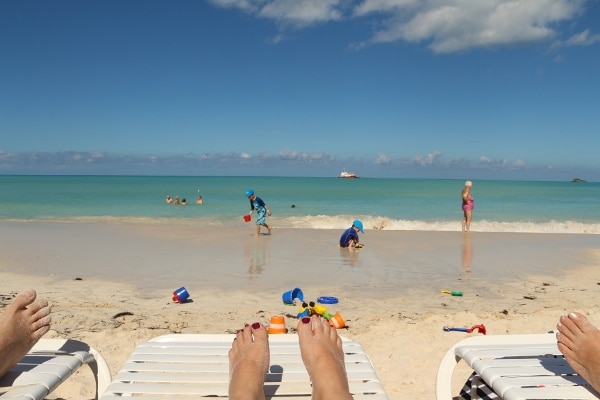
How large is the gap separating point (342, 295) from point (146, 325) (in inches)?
105

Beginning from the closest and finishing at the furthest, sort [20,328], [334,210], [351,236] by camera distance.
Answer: [20,328] < [351,236] < [334,210]

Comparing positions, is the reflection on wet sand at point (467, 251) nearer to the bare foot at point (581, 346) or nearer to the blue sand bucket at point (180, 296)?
the blue sand bucket at point (180, 296)

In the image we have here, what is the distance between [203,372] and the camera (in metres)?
2.64

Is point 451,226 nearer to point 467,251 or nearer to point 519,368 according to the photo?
point 467,251

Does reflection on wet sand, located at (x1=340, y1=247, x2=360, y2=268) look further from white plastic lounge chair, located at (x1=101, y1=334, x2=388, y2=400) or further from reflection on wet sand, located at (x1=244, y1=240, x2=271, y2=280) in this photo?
white plastic lounge chair, located at (x1=101, y1=334, x2=388, y2=400)

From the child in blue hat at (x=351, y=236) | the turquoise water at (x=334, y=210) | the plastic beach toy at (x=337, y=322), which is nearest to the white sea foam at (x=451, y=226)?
the turquoise water at (x=334, y=210)

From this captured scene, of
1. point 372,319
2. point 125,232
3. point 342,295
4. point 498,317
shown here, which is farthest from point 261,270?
point 125,232

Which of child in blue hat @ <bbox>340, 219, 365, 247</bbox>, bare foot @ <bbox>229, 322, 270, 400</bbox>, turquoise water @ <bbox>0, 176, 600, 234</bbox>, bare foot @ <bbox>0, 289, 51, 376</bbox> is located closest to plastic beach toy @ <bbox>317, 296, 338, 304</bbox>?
bare foot @ <bbox>229, 322, 270, 400</bbox>

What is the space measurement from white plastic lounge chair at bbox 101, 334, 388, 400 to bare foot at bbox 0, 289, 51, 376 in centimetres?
53

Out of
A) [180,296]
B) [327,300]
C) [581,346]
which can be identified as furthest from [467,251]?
[581,346]

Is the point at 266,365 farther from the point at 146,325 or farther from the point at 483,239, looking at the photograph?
the point at 483,239

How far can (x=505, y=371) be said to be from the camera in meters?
2.53

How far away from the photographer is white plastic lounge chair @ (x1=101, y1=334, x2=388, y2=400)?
7.80ft

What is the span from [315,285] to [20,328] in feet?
16.8
